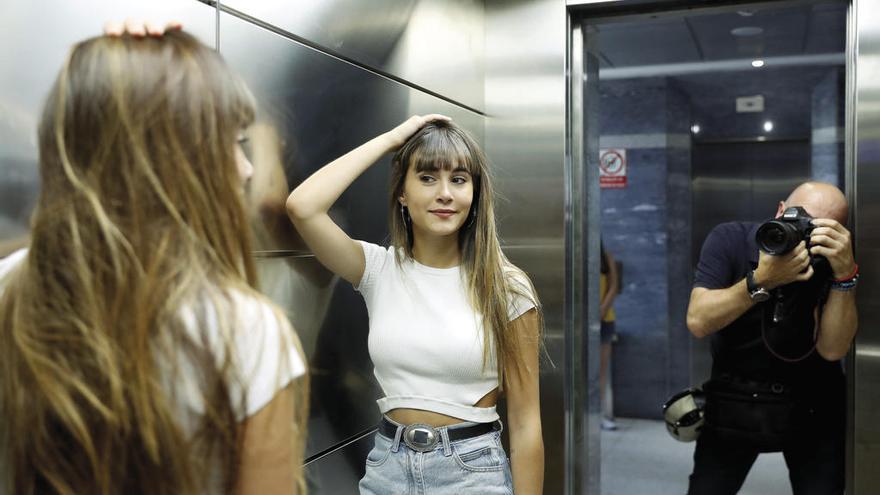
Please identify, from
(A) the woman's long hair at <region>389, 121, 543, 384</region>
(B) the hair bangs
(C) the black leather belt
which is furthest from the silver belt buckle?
(B) the hair bangs

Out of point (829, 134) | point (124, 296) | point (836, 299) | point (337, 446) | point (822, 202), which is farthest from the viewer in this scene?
point (829, 134)

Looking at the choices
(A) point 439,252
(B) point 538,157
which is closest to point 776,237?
(B) point 538,157

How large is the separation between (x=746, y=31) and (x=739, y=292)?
7.82 feet

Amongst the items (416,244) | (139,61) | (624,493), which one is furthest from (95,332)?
(624,493)

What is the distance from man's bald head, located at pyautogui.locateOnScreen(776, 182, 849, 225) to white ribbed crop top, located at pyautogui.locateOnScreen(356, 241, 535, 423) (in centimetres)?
117

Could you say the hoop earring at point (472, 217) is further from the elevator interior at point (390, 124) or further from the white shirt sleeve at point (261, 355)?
the white shirt sleeve at point (261, 355)

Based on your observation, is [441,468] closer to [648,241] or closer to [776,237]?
[776,237]

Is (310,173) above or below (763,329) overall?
above

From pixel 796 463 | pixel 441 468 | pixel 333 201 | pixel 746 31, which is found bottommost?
pixel 796 463

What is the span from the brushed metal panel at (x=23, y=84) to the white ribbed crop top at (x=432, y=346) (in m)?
0.76

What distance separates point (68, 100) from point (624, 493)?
3.51m

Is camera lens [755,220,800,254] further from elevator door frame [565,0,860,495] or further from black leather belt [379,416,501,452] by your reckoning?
black leather belt [379,416,501,452]

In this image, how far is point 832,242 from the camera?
7.59ft

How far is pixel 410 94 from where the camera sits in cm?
240
